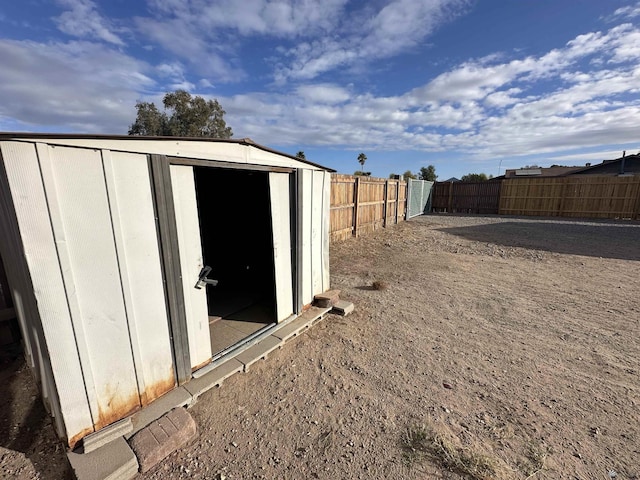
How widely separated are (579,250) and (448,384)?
26.8 ft

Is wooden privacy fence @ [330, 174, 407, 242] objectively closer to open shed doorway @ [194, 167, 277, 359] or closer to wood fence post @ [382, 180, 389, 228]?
wood fence post @ [382, 180, 389, 228]

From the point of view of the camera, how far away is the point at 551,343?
337 cm

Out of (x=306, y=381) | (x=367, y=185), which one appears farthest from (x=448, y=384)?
(x=367, y=185)

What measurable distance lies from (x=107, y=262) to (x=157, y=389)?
1157 mm

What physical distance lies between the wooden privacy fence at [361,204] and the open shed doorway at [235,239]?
350 centimetres

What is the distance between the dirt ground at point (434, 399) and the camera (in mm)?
1898

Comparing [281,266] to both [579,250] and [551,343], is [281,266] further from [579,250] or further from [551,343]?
[579,250]

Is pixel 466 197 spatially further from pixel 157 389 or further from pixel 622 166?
pixel 157 389

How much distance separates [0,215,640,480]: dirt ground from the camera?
1.90 meters

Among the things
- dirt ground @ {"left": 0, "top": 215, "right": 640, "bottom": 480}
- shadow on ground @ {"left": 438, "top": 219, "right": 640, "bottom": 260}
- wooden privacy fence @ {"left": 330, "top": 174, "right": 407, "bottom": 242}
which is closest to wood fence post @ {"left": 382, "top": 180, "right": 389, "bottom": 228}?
wooden privacy fence @ {"left": 330, "top": 174, "right": 407, "bottom": 242}

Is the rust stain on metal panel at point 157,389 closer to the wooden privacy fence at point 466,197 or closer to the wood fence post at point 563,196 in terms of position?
the wooden privacy fence at point 466,197

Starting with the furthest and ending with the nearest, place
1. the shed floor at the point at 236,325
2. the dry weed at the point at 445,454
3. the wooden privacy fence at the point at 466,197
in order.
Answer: the wooden privacy fence at the point at 466,197 → the shed floor at the point at 236,325 → the dry weed at the point at 445,454

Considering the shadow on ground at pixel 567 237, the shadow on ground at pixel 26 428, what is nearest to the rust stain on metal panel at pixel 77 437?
the shadow on ground at pixel 26 428

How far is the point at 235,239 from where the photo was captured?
17.7ft
